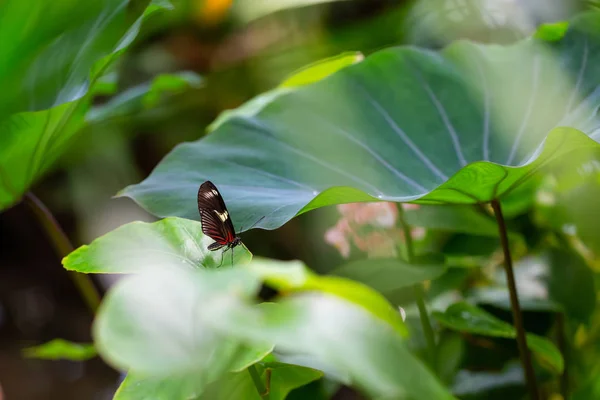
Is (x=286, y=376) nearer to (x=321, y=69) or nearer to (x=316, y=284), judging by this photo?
(x=316, y=284)

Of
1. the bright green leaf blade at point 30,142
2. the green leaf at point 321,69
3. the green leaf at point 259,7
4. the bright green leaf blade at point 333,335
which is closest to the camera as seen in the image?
the bright green leaf blade at point 333,335

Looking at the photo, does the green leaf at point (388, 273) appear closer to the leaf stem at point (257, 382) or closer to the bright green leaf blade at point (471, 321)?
the bright green leaf blade at point (471, 321)

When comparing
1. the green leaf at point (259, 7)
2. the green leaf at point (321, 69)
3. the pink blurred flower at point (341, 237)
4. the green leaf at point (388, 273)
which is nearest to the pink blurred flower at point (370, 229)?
the pink blurred flower at point (341, 237)

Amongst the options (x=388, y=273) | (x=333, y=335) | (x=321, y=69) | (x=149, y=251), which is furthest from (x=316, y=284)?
(x=321, y=69)

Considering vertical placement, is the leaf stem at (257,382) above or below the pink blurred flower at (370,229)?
above

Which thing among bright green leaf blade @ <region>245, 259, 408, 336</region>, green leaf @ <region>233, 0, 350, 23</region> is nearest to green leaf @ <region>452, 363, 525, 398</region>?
bright green leaf blade @ <region>245, 259, 408, 336</region>

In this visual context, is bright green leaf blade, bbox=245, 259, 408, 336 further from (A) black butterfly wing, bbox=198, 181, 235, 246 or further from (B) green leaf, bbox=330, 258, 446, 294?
(B) green leaf, bbox=330, 258, 446, 294
